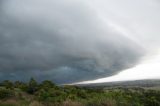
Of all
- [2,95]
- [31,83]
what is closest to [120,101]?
[2,95]

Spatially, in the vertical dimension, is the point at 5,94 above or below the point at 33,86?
below

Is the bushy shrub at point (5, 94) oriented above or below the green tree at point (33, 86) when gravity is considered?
below

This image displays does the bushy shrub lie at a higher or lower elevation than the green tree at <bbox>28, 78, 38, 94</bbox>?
lower

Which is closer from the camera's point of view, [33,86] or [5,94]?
[5,94]

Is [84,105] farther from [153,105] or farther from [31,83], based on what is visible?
[31,83]

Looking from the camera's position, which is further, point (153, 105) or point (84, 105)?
point (153, 105)

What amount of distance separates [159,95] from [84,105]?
32.1 feet

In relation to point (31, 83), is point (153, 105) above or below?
below

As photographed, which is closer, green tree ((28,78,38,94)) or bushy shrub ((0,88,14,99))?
bushy shrub ((0,88,14,99))

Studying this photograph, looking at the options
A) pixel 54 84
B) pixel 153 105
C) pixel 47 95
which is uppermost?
pixel 54 84

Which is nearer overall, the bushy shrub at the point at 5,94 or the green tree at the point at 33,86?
the bushy shrub at the point at 5,94

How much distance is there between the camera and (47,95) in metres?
29.5

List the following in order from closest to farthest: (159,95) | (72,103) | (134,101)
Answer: (72,103)
(134,101)
(159,95)

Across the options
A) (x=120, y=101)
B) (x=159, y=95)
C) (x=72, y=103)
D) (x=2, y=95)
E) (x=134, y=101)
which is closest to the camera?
(x=72, y=103)
